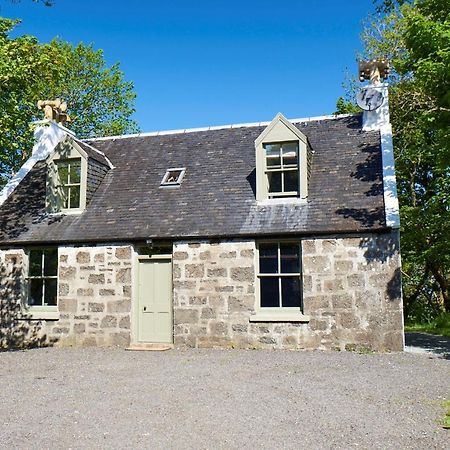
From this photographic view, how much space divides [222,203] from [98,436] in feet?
27.2

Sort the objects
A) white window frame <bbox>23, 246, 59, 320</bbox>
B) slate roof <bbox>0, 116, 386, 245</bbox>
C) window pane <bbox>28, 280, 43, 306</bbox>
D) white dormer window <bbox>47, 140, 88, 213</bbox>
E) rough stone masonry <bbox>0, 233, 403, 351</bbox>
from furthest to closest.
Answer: white dormer window <bbox>47, 140, 88, 213</bbox>, window pane <bbox>28, 280, 43, 306</bbox>, white window frame <bbox>23, 246, 59, 320</bbox>, slate roof <bbox>0, 116, 386, 245</bbox>, rough stone masonry <bbox>0, 233, 403, 351</bbox>

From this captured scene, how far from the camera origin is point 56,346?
12914 mm

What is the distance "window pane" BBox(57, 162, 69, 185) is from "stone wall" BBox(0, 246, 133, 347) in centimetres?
229

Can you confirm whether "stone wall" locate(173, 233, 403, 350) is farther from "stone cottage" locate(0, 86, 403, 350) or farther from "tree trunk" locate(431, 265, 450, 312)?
"tree trunk" locate(431, 265, 450, 312)

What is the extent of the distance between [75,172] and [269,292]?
21.9 ft

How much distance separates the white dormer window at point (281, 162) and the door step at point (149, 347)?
14.2 ft

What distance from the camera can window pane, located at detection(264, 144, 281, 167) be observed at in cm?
1302

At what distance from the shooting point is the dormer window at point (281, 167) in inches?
509

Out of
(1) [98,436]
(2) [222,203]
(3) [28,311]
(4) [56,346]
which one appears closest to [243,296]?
(2) [222,203]

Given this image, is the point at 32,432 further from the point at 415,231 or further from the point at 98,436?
the point at 415,231

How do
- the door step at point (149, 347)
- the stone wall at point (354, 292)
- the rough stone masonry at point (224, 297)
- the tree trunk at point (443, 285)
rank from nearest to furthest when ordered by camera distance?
the stone wall at point (354, 292)
the rough stone masonry at point (224, 297)
the door step at point (149, 347)
the tree trunk at point (443, 285)

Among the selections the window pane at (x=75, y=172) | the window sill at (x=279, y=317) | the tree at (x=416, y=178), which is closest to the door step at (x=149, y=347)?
the window sill at (x=279, y=317)

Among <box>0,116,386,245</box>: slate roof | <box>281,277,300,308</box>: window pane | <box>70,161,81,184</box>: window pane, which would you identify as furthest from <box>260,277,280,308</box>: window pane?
<box>70,161,81,184</box>: window pane

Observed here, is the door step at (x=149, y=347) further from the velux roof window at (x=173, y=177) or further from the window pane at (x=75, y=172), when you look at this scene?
the window pane at (x=75, y=172)
